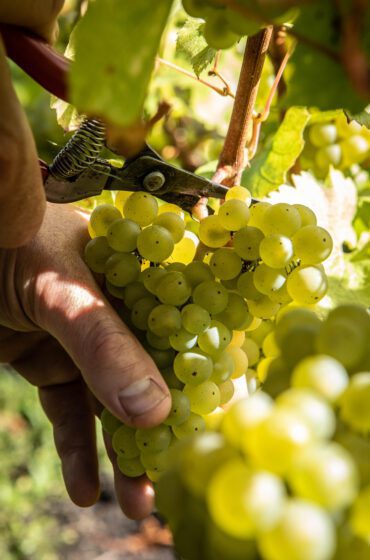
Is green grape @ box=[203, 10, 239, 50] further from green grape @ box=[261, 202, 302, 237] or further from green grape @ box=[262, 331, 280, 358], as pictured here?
green grape @ box=[262, 331, 280, 358]

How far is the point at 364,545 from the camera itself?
1.18 ft

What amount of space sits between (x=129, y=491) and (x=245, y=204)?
1.16 ft

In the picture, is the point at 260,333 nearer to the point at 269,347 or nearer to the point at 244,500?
the point at 269,347

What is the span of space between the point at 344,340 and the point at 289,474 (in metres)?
0.11

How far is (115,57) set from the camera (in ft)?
1.15

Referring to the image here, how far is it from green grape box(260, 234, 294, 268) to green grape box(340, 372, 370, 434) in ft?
0.79

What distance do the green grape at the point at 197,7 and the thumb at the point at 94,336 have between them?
0.29 meters

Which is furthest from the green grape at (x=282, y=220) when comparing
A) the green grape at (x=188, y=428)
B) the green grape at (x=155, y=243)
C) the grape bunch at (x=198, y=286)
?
the green grape at (x=188, y=428)

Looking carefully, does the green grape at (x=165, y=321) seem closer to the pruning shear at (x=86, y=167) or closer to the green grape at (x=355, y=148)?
the pruning shear at (x=86, y=167)

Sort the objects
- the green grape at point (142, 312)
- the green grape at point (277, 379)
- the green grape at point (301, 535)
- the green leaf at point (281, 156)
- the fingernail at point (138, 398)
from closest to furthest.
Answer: the green grape at point (301, 535) < the green grape at point (277, 379) < the fingernail at point (138, 398) < the green grape at point (142, 312) < the green leaf at point (281, 156)

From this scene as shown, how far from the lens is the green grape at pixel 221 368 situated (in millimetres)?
649

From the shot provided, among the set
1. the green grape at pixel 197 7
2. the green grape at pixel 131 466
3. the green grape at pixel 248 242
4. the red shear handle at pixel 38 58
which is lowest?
the green grape at pixel 131 466

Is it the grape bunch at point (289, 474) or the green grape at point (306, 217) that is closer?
the grape bunch at point (289, 474)

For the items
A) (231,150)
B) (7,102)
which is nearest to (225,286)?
(231,150)
